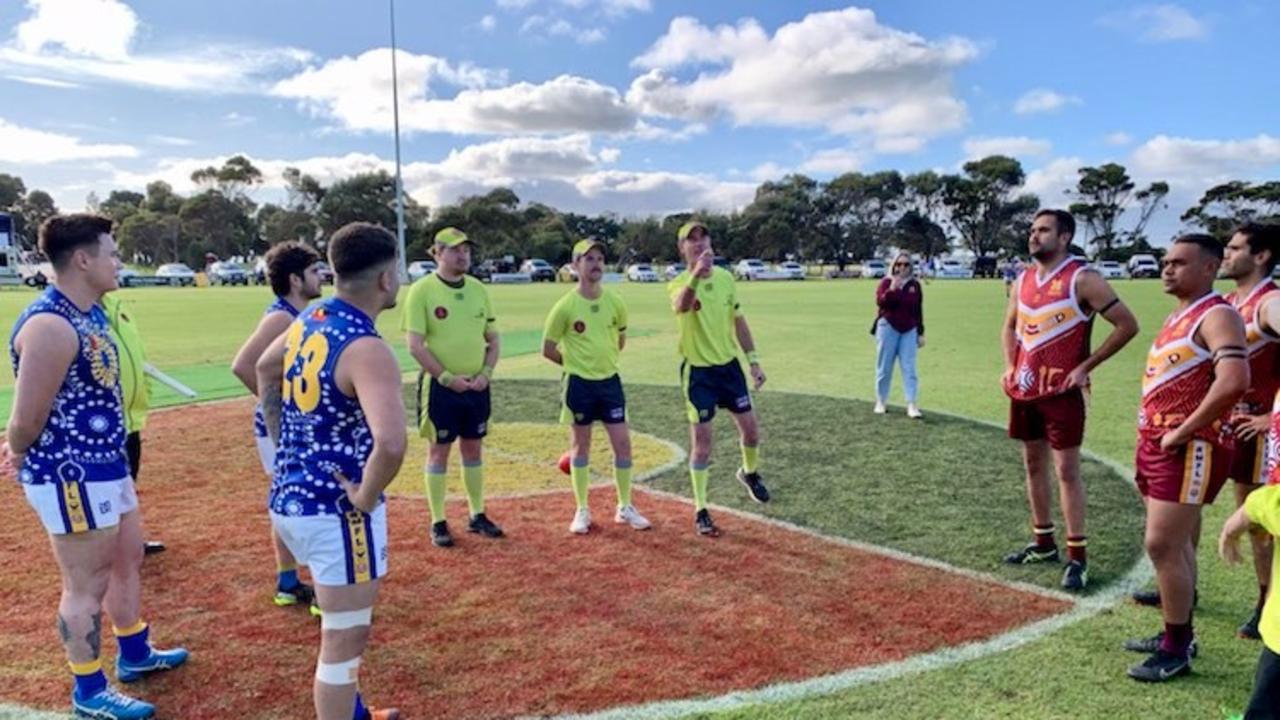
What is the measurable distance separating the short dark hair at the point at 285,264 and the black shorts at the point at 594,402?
2.30 metres

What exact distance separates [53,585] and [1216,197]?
90.6 meters

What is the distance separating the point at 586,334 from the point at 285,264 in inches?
93.6

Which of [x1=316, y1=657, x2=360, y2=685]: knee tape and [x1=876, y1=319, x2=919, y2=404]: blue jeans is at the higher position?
[x1=876, y1=319, x2=919, y2=404]: blue jeans

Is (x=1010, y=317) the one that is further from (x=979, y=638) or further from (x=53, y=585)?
(x=53, y=585)

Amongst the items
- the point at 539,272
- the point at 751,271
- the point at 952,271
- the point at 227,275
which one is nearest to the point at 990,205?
the point at 952,271

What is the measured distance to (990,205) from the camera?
8656cm

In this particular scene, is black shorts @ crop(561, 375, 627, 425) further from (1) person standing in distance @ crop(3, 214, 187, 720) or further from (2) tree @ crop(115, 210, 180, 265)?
(2) tree @ crop(115, 210, 180, 265)

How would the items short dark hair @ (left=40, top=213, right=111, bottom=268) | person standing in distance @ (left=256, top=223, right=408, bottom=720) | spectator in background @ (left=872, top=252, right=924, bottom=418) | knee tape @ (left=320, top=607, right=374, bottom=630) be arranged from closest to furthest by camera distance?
person standing in distance @ (left=256, top=223, right=408, bottom=720), knee tape @ (left=320, top=607, right=374, bottom=630), short dark hair @ (left=40, top=213, right=111, bottom=268), spectator in background @ (left=872, top=252, right=924, bottom=418)

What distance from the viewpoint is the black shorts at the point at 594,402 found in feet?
21.2

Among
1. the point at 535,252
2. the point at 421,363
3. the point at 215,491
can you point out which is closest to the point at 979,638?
the point at 421,363

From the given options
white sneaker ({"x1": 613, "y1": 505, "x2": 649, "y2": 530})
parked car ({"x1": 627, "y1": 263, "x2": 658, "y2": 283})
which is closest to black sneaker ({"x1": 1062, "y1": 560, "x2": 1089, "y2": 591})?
white sneaker ({"x1": 613, "y1": 505, "x2": 649, "y2": 530})

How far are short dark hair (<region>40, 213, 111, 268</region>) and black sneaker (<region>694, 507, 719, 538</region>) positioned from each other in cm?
439

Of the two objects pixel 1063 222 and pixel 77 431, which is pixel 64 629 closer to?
pixel 77 431

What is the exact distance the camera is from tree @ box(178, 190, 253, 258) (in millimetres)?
91438
